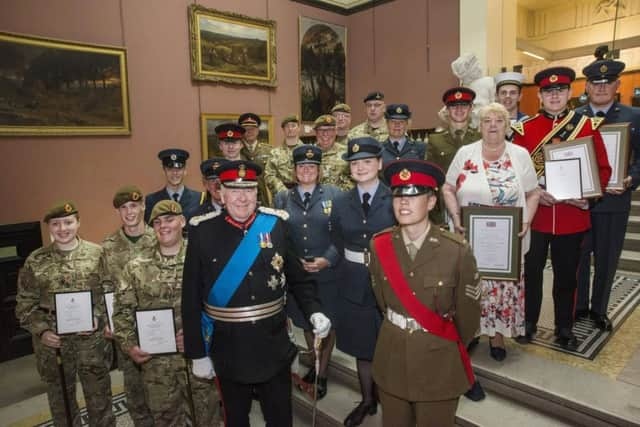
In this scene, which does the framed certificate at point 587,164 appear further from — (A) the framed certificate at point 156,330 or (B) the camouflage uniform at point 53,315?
(B) the camouflage uniform at point 53,315

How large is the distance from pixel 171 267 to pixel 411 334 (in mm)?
1580

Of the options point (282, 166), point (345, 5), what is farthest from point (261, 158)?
point (345, 5)

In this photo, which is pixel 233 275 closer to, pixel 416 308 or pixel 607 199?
pixel 416 308

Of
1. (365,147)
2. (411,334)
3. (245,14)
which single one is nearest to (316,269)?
(365,147)

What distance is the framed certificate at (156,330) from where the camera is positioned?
2.71m

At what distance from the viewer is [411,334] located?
80.0 inches

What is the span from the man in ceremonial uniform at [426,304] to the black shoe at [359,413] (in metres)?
1.00

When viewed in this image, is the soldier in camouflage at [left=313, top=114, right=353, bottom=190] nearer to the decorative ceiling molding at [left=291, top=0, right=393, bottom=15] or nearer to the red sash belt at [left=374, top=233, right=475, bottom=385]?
the red sash belt at [left=374, top=233, right=475, bottom=385]

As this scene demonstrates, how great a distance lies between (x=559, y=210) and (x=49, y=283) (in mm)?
3748

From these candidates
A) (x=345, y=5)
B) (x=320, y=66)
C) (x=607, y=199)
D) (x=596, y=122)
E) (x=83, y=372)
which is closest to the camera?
(x=83, y=372)

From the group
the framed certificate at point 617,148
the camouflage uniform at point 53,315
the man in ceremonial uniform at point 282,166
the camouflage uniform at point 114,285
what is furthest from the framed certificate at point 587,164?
the camouflage uniform at point 53,315

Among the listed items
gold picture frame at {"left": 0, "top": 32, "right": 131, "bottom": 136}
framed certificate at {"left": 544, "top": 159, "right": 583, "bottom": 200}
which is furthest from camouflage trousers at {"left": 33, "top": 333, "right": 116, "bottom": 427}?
framed certificate at {"left": 544, "top": 159, "right": 583, "bottom": 200}

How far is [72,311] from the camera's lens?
9.86 ft

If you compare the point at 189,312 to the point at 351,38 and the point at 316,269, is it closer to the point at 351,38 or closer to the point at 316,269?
the point at 316,269
